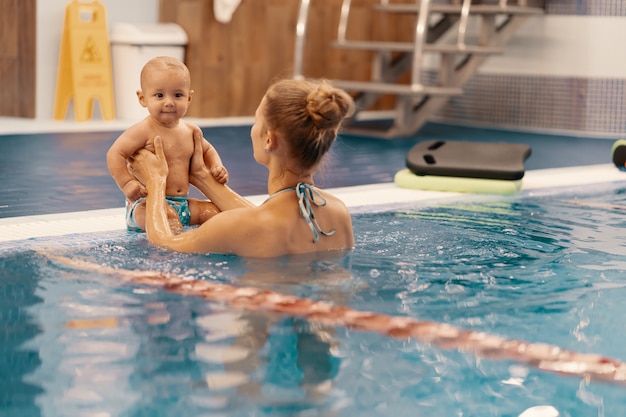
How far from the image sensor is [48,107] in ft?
26.5

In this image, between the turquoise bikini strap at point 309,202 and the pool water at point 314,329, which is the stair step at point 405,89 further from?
the turquoise bikini strap at point 309,202

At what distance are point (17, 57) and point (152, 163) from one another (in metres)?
4.97

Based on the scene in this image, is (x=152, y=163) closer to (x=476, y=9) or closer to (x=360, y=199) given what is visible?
(x=360, y=199)

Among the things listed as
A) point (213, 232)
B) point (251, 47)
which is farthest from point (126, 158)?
point (251, 47)

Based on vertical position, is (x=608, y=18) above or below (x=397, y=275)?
above

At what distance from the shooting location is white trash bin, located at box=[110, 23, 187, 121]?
26.2ft

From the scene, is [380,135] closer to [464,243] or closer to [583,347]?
[464,243]

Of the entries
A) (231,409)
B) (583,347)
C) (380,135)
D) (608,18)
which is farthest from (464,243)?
(608,18)

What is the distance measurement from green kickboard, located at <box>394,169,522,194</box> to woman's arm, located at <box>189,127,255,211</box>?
156cm

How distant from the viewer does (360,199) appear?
4.65 metres

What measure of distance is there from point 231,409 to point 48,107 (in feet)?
21.8

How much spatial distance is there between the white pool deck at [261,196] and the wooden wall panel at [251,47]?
1.03 m

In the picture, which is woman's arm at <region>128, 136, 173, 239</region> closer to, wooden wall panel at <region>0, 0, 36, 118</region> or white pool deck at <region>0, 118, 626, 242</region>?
white pool deck at <region>0, 118, 626, 242</region>

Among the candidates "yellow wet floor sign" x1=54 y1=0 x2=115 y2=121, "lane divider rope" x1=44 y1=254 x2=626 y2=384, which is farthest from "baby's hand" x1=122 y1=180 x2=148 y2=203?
"yellow wet floor sign" x1=54 y1=0 x2=115 y2=121
